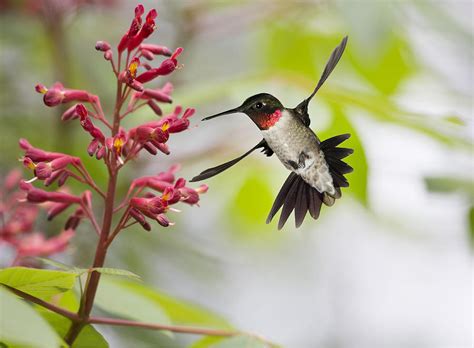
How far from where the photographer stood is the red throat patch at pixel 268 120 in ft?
1.73

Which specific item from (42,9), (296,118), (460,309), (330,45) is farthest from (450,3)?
(460,309)

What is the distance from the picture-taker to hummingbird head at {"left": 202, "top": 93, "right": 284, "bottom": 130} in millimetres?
532

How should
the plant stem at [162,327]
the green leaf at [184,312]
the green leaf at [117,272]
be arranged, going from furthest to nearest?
the green leaf at [184,312] < the plant stem at [162,327] < the green leaf at [117,272]

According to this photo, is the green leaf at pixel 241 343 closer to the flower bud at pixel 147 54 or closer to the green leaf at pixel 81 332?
the green leaf at pixel 81 332

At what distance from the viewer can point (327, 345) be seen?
310 cm

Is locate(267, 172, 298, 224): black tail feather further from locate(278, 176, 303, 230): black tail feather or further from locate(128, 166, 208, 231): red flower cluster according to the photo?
locate(128, 166, 208, 231): red flower cluster

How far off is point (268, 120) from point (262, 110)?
0.04 ft

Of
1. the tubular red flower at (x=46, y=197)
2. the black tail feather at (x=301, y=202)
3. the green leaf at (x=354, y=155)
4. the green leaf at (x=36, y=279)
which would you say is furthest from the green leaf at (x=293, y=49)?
the black tail feather at (x=301, y=202)

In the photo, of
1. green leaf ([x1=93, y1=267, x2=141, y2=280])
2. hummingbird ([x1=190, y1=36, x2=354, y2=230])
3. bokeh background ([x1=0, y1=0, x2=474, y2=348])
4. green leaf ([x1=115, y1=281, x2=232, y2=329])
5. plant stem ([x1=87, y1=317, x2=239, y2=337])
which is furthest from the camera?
bokeh background ([x1=0, y1=0, x2=474, y2=348])

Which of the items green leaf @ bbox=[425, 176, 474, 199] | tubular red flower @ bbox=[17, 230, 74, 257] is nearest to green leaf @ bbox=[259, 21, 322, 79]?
green leaf @ bbox=[425, 176, 474, 199]

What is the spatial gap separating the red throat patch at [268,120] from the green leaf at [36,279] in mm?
268

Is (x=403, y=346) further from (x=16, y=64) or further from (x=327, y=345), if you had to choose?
(x=16, y=64)

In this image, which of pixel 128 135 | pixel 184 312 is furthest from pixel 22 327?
pixel 184 312

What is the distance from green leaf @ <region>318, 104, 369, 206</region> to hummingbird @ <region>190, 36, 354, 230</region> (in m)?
0.27
